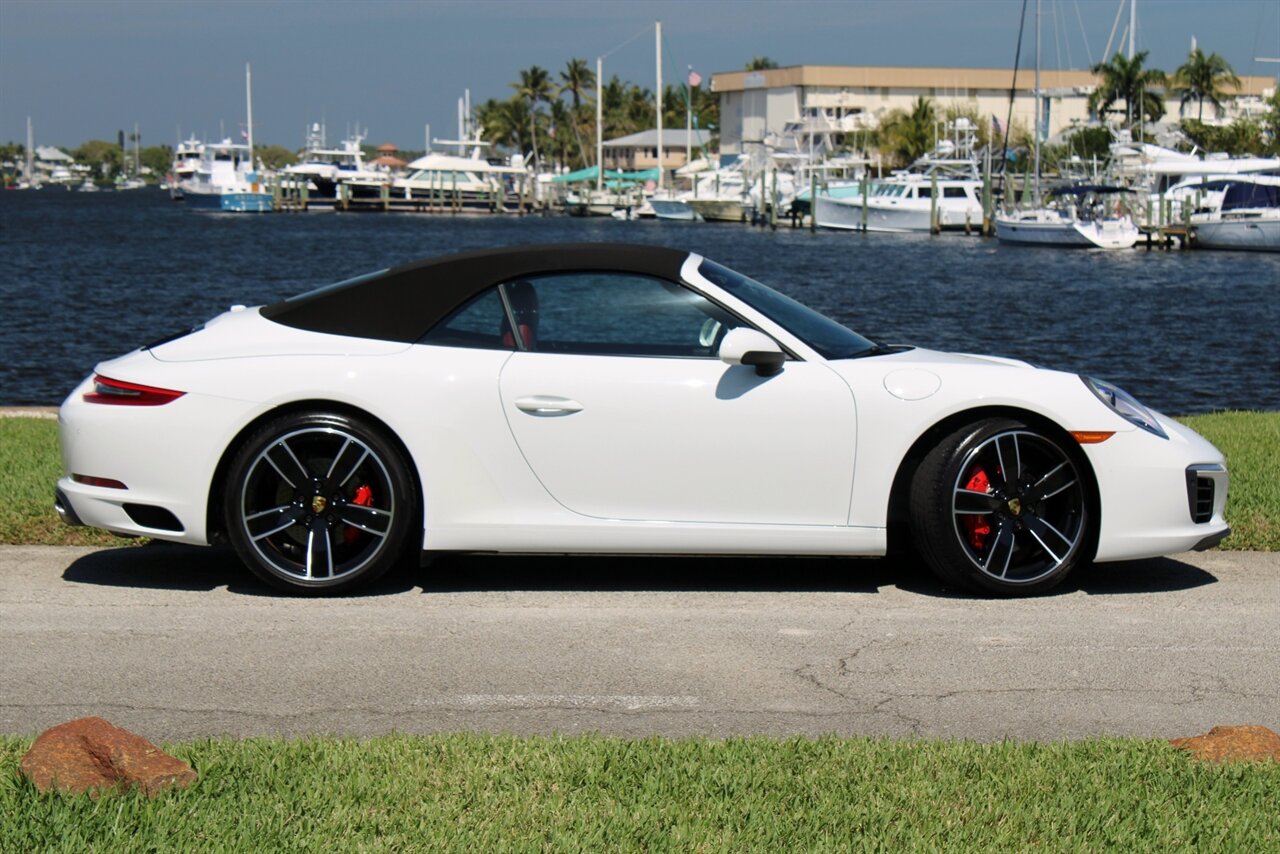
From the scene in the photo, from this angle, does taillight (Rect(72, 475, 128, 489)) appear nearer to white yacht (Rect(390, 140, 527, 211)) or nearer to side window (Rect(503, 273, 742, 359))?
side window (Rect(503, 273, 742, 359))

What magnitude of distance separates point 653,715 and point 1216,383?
66.5 ft

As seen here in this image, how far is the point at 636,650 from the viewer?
221 inches

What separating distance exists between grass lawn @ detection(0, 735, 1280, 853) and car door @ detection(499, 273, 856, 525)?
1.95 meters

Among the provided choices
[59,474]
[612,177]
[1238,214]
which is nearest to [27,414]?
[59,474]

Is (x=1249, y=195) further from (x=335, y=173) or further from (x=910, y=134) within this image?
(x=335, y=173)

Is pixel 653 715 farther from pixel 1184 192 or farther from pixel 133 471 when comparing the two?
pixel 1184 192

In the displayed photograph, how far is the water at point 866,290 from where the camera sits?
2516cm

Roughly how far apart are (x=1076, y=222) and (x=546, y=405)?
57.6 metres

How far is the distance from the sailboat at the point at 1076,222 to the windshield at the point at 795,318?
56309mm

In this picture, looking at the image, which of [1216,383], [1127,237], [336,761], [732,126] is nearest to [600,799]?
[336,761]

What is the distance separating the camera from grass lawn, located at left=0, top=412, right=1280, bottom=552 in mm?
7508

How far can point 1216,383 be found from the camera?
23266mm

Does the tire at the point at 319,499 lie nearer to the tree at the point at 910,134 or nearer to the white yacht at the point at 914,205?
the white yacht at the point at 914,205

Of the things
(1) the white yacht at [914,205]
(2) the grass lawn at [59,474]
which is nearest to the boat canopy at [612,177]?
(1) the white yacht at [914,205]
